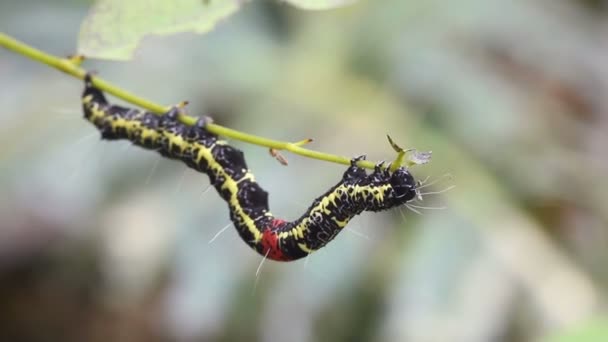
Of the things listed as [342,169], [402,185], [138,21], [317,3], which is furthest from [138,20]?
[342,169]

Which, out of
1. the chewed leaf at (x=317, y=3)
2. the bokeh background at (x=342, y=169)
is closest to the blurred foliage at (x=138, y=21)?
the chewed leaf at (x=317, y=3)

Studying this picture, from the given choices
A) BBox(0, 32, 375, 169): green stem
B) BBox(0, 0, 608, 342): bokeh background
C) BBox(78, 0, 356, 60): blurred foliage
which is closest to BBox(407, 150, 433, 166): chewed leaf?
BBox(0, 32, 375, 169): green stem

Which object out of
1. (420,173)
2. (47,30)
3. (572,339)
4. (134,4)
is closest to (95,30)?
(134,4)

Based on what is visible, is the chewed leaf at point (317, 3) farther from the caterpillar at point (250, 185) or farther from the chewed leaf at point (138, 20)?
the caterpillar at point (250, 185)

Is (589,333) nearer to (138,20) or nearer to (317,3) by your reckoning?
(317,3)

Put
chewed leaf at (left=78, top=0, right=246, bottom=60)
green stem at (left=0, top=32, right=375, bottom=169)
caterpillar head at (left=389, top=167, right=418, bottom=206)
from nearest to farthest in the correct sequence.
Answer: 1. green stem at (left=0, top=32, right=375, bottom=169)
2. caterpillar head at (left=389, top=167, right=418, bottom=206)
3. chewed leaf at (left=78, top=0, right=246, bottom=60)

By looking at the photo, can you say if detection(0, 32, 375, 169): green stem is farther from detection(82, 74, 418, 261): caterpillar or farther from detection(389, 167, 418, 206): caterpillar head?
detection(389, 167, 418, 206): caterpillar head
